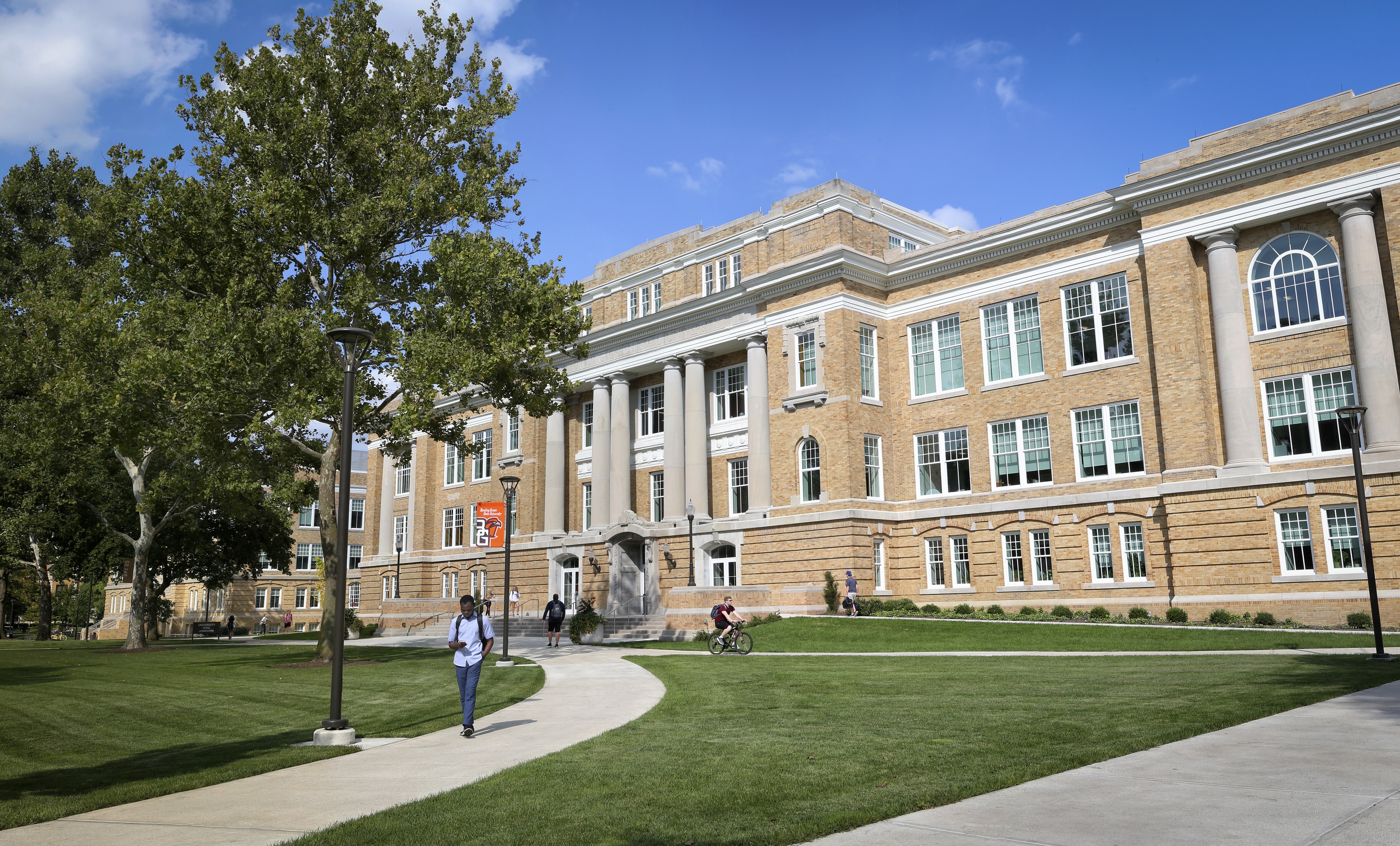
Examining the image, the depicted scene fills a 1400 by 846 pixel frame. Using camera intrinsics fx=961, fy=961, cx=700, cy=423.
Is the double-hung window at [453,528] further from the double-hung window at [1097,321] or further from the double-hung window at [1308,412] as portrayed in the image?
the double-hung window at [1308,412]

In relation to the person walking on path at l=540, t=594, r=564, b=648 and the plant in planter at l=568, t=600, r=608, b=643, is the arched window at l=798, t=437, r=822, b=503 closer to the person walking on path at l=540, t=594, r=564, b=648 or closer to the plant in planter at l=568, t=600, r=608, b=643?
the plant in planter at l=568, t=600, r=608, b=643

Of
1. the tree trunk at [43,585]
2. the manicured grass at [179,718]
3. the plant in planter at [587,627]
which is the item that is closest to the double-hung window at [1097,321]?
the plant in planter at [587,627]

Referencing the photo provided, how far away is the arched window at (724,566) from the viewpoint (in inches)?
1679

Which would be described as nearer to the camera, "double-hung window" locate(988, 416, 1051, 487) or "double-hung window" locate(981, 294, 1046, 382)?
"double-hung window" locate(988, 416, 1051, 487)

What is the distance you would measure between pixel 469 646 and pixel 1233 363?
27116 mm

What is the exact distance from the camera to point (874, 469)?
39531mm

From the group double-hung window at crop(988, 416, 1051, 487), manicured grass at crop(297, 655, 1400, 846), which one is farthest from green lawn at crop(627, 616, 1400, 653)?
double-hung window at crop(988, 416, 1051, 487)

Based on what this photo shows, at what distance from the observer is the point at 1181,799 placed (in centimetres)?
686

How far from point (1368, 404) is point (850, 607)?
17.2m

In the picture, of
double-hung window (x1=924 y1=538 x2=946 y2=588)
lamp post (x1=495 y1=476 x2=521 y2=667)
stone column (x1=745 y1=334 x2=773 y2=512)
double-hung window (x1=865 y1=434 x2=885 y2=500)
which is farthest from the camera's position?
stone column (x1=745 y1=334 x2=773 y2=512)

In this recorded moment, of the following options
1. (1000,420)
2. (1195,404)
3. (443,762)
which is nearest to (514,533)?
(1000,420)

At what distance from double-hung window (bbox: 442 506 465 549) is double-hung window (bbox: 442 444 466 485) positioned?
1833 millimetres

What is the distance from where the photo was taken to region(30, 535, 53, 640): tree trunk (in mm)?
45688

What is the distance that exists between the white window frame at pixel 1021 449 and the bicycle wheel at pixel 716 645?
15.2 m
